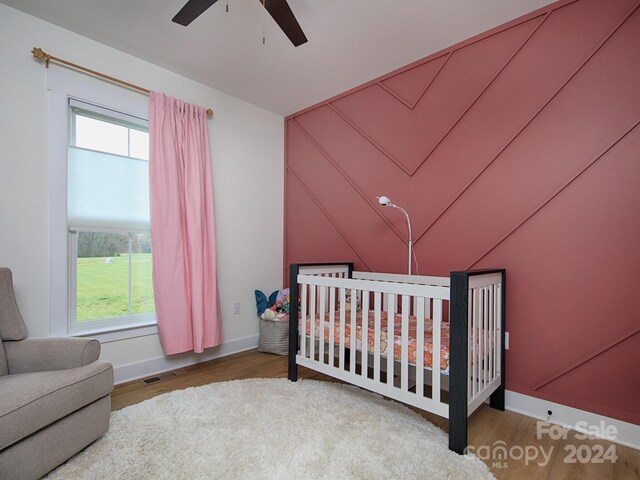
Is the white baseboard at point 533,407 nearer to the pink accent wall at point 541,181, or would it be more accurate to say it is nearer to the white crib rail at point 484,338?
the pink accent wall at point 541,181

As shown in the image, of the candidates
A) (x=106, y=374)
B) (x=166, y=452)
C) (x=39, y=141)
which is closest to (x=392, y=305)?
(x=166, y=452)

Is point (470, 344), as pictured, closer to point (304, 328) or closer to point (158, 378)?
point (304, 328)

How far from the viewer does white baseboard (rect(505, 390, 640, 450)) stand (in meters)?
1.62

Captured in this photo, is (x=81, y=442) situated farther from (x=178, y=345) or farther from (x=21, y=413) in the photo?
(x=178, y=345)

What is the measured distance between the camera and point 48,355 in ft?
5.20

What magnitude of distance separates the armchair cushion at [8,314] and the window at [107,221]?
451 mm

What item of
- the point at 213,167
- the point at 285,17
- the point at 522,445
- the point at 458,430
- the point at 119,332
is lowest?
the point at 522,445

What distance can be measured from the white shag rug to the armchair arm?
0.41 metres

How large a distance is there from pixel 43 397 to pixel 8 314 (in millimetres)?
661

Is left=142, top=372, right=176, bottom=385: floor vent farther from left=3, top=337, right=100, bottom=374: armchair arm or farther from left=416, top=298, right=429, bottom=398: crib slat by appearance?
left=416, top=298, right=429, bottom=398: crib slat

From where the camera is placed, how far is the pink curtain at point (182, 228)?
7.98 ft

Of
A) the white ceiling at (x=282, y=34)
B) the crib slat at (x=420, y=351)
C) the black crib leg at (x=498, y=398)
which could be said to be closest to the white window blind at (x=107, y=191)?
the white ceiling at (x=282, y=34)

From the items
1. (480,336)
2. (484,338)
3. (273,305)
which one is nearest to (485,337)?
(484,338)

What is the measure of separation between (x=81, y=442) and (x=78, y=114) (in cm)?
205
